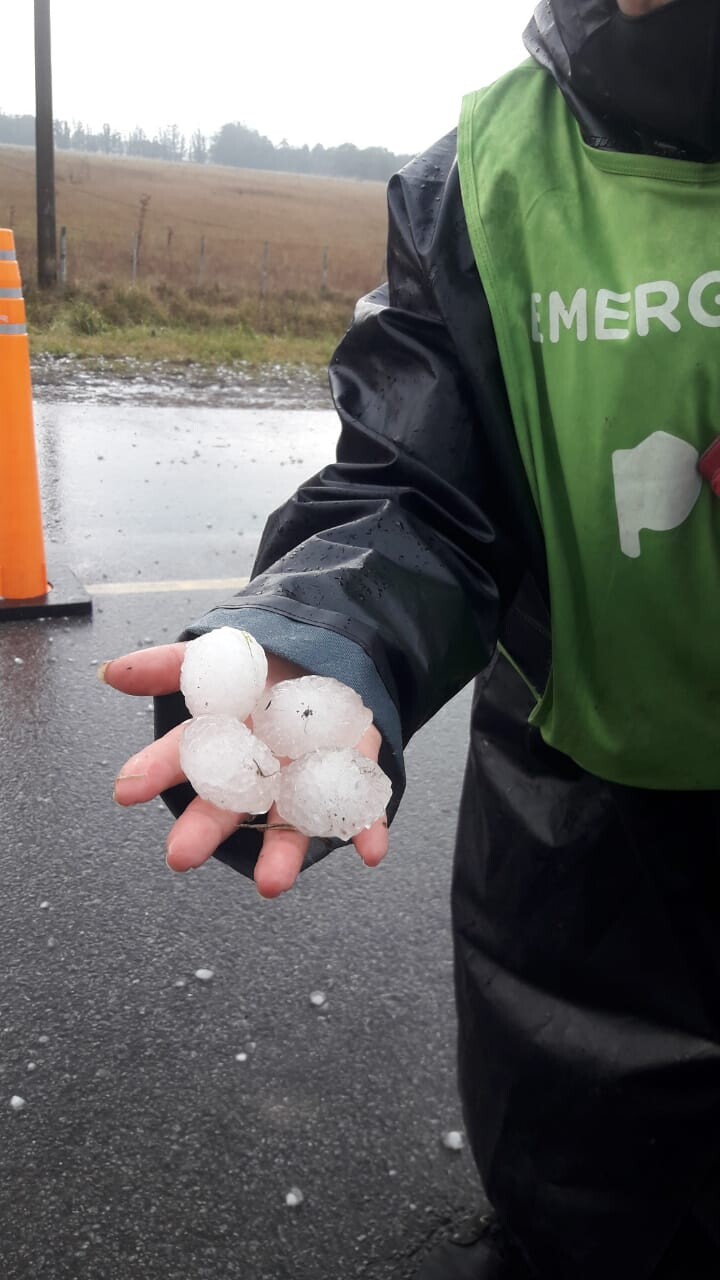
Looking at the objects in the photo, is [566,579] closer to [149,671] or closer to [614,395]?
[614,395]

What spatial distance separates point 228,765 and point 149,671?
11cm

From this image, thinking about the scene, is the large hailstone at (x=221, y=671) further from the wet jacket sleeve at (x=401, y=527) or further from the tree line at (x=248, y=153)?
the tree line at (x=248, y=153)

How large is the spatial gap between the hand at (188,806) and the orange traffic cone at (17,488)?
3.08 metres

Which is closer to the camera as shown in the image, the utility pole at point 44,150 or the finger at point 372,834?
the finger at point 372,834

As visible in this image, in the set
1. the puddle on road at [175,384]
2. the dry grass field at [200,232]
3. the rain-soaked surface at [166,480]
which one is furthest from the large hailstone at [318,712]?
the dry grass field at [200,232]

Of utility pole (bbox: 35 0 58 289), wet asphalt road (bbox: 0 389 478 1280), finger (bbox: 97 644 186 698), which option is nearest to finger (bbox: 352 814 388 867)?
finger (bbox: 97 644 186 698)

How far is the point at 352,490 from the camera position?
111 cm

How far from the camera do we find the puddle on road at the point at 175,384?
7961mm

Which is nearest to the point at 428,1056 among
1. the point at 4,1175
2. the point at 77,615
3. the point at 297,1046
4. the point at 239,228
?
the point at 297,1046

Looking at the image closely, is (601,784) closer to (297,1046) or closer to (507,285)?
(507,285)

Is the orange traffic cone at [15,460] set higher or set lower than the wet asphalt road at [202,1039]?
higher

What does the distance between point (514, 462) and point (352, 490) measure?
18 cm

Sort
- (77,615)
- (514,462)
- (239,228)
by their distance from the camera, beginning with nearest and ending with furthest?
(514,462), (77,615), (239,228)

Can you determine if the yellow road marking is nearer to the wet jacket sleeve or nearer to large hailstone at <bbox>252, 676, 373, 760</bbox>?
the wet jacket sleeve
